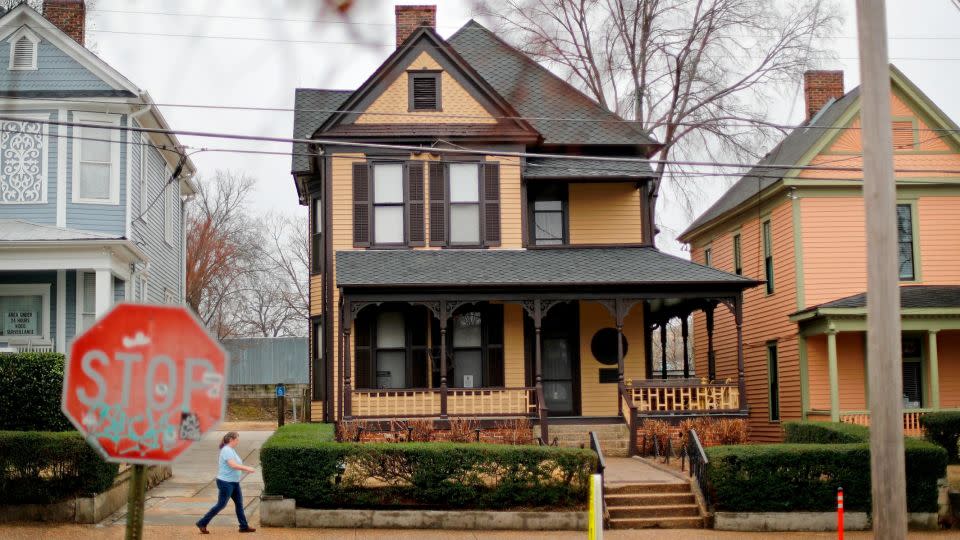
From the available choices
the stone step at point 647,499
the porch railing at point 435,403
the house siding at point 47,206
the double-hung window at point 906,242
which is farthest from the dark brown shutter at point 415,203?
the double-hung window at point 906,242

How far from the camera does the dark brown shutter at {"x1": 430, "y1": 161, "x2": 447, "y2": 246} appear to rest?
87.1 ft

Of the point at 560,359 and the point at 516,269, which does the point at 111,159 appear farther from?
the point at 560,359

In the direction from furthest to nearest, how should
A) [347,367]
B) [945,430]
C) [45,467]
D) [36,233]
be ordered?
[347,367] → [36,233] → [945,430] → [45,467]

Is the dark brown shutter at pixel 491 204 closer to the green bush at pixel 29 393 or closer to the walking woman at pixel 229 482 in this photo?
the green bush at pixel 29 393

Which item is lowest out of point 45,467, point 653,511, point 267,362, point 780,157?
point 653,511

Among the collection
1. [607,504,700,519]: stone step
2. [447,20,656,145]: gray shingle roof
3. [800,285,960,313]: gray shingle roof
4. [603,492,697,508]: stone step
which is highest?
[447,20,656,145]: gray shingle roof

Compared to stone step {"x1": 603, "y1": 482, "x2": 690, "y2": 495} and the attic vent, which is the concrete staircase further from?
the attic vent

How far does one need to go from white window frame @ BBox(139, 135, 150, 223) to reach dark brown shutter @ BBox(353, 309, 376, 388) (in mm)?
5418

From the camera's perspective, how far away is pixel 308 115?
30.0m

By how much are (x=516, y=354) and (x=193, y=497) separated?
913 centimetres

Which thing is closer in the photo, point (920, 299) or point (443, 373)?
point (443, 373)

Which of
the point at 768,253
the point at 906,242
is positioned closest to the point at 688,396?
the point at 768,253

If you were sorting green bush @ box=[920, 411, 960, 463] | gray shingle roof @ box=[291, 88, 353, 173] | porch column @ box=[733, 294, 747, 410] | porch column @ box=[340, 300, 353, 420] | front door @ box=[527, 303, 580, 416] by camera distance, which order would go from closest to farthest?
green bush @ box=[920, 411, 960, 463], porch column @ box=[340, 300, 353, 420], porch column @ box=[733, 294, 747, 410], front door @ box=[527, 303, 580, 416], gray shingle roof @ box=[291, 88, 353, 173]

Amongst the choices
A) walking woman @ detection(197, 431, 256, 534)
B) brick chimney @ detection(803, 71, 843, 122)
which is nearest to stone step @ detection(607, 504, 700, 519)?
walking woman @ detection(197, 431, 256, 534)
